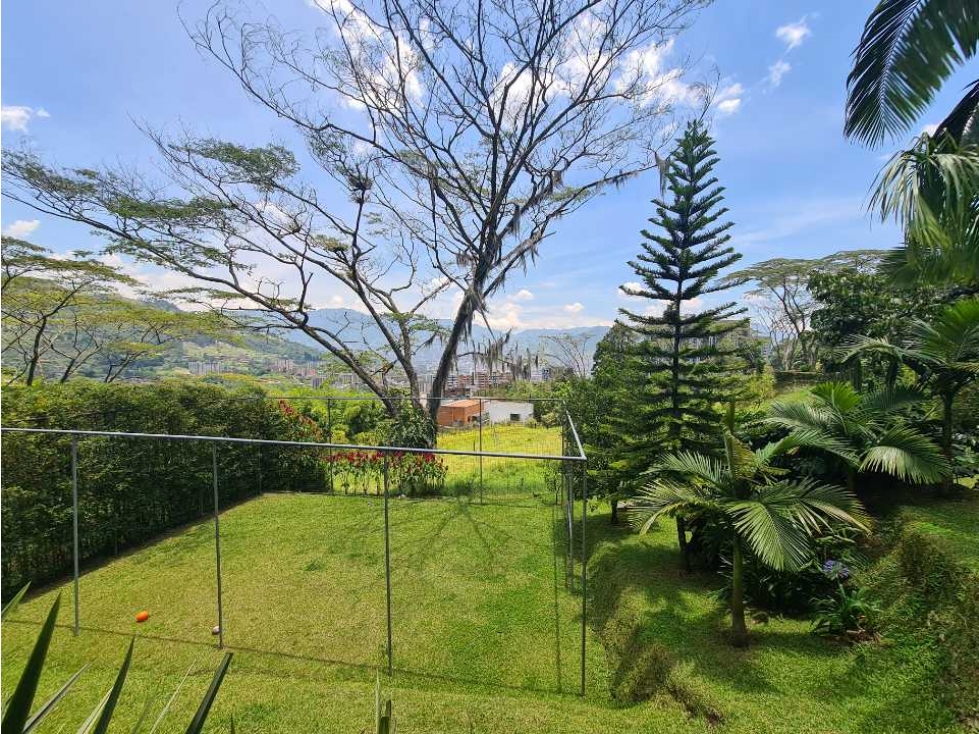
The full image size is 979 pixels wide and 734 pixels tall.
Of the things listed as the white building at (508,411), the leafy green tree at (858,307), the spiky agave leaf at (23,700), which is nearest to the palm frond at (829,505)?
the spiky agave leaf at (23,700)

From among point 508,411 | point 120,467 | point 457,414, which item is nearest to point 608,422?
point 457,414

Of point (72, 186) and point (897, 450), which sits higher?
point (72, 186)

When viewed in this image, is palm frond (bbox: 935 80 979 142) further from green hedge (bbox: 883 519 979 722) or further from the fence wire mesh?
the fence wire mesh

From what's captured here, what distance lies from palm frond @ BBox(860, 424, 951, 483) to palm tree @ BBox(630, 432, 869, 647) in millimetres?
849

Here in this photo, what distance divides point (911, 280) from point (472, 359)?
8.01m

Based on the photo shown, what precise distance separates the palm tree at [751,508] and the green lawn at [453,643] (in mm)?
536

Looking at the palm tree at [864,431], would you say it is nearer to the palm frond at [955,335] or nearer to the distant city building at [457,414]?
the palm frond at [955,335]

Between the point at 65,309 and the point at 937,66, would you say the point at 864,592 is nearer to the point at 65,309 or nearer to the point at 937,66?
the point at 937,66

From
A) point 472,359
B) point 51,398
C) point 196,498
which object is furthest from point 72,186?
point 472,359

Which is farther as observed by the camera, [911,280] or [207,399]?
[207,399]

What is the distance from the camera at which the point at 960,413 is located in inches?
152

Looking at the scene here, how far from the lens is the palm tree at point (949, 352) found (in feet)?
11.1

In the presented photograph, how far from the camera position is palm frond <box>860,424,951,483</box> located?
125 inches

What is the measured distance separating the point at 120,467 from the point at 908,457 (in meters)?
7.63
